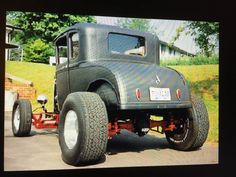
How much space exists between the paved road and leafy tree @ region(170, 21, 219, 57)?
117 cm

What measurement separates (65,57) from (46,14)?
605 millimetres

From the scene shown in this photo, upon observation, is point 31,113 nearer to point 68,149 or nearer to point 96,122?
point 68,149

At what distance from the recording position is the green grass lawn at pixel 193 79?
3773mm

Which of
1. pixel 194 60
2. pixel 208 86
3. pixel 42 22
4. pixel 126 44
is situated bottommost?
pixel 208 86

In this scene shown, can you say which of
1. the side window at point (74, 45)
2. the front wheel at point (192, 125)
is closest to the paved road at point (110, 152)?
the front wheel at point (192, 125)

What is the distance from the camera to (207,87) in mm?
4270

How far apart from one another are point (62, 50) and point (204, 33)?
173cm

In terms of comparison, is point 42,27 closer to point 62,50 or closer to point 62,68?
point 62,50

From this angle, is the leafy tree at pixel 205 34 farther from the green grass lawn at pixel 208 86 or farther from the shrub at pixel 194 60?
the green grass lawn at pixel 208 86

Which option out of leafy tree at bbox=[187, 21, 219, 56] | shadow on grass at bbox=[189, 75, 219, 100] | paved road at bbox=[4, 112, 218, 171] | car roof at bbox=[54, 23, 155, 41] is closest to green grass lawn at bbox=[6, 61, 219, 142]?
shadow on grass at bbox=[189, 75, 219, 100]

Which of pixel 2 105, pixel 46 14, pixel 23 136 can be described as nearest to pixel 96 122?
pixel 23 136

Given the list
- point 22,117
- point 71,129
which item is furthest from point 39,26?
point 71,129

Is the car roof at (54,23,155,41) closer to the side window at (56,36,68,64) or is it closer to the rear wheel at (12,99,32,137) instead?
the side window at (56,36,68,64)

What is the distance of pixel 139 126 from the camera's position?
347cm
